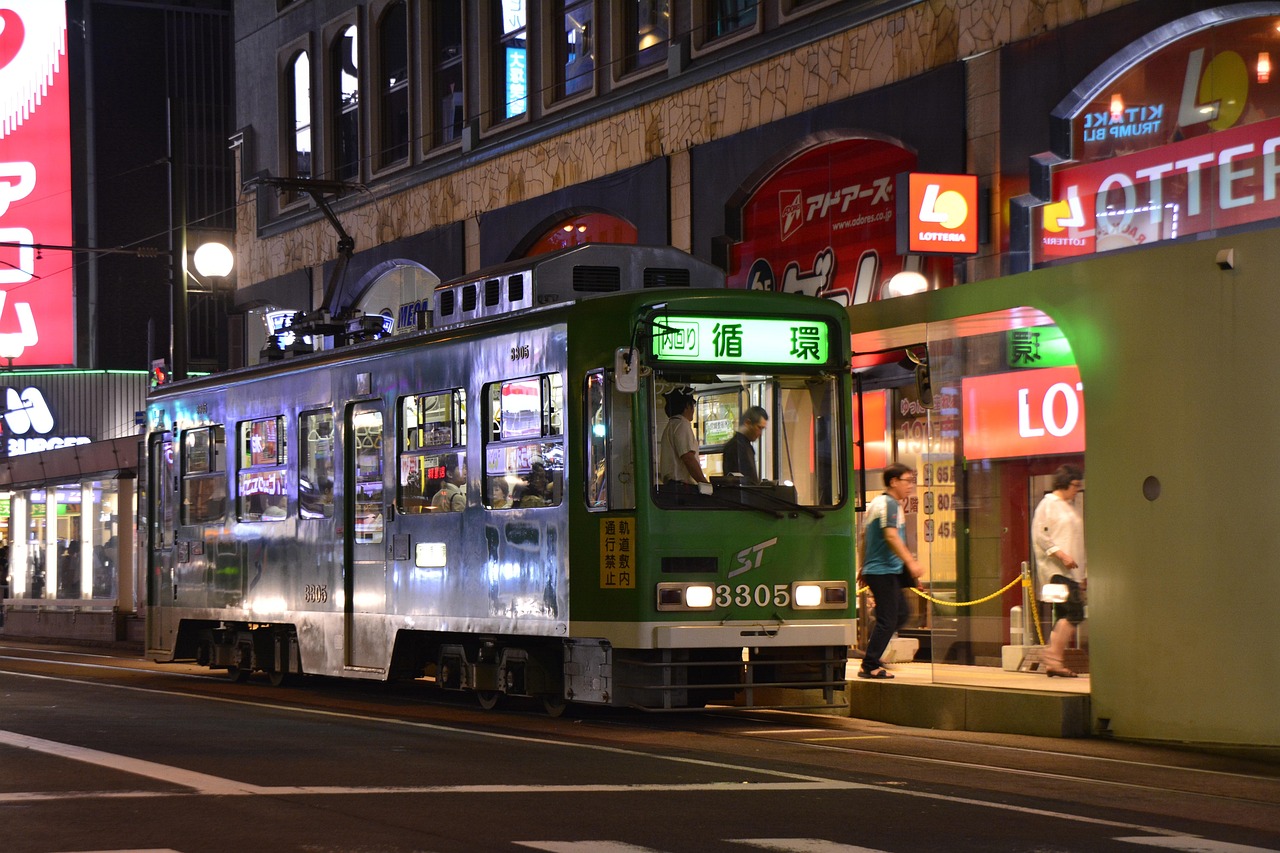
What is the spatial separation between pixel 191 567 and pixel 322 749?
8.80 metres

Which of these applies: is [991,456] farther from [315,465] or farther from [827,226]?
[827,226]

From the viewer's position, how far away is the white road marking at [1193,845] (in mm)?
8055

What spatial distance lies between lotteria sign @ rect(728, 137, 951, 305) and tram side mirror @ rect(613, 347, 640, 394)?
278 inches

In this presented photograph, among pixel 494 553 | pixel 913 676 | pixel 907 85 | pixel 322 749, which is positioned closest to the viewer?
pixel 322 749

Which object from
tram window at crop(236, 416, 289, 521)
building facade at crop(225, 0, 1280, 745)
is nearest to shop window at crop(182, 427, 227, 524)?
tram window at crop(236, 416, 289, 521)

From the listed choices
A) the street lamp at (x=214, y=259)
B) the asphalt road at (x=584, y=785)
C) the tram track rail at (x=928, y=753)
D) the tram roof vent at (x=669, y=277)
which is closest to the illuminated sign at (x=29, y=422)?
the street lamp at (x=214, y=259)

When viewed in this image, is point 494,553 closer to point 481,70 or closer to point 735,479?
point 735,479

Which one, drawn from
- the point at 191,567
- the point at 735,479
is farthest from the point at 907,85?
the point at 191,567

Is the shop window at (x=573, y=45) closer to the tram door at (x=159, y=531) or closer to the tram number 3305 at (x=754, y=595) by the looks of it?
→ the tram door at (x=159, y=531)

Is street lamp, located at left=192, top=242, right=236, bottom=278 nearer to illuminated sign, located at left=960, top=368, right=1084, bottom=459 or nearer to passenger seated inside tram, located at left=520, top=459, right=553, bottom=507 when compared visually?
passenger seated inside tram, located at left=520, top=459, right=553, bottom=507

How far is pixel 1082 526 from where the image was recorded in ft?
45.7

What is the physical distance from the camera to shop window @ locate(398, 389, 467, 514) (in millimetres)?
15266

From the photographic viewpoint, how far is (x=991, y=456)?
1466 centimetres

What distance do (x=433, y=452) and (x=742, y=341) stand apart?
327cm
